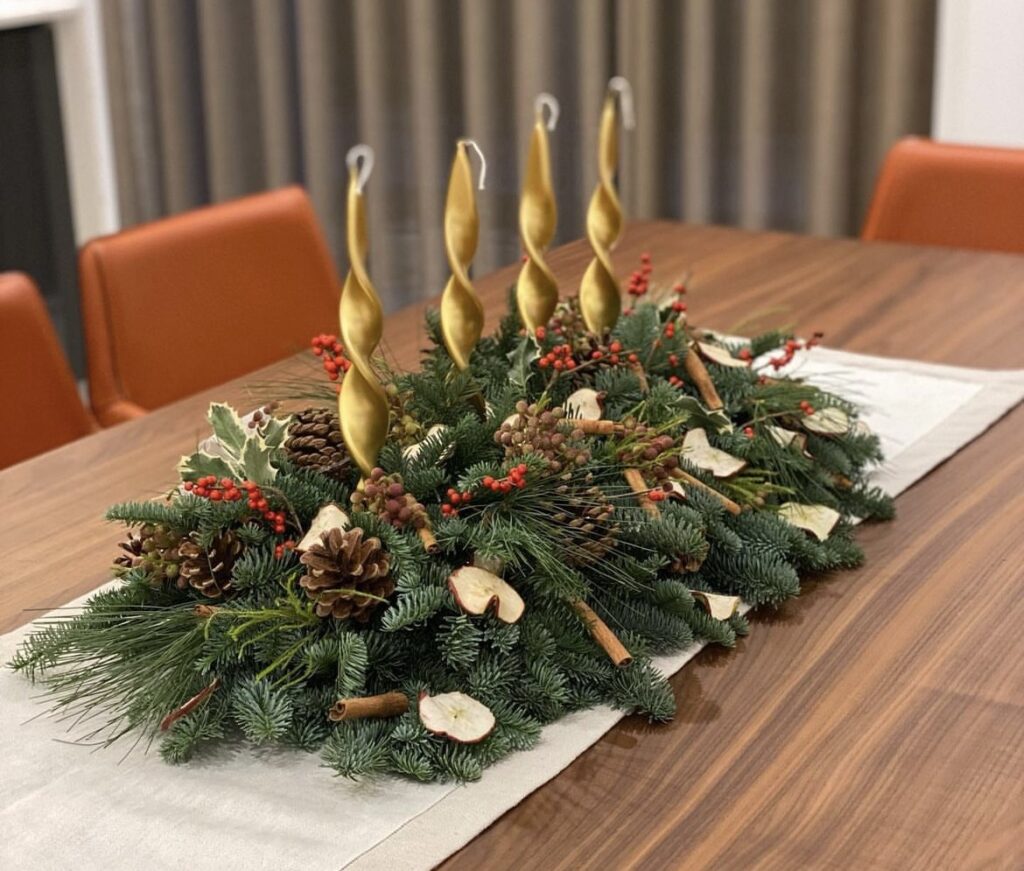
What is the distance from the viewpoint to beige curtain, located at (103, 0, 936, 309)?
9.49ft

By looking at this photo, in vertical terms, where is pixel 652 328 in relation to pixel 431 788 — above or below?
above

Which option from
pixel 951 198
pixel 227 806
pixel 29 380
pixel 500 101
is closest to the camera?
pixel 227 806

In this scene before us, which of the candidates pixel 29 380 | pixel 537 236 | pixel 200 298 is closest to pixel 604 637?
pixel 537 236

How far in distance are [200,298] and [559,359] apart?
2.96ft

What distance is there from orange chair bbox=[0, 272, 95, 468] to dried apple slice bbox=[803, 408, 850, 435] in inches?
35.3

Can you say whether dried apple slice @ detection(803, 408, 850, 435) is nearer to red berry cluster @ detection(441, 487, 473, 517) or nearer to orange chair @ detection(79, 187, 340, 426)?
red berry cluster @ detection(441, 487, 473, 517)

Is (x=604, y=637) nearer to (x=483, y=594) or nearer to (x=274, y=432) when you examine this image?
(x=483, y=594)

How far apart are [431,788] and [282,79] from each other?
2847mm

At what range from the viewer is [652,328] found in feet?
4.00


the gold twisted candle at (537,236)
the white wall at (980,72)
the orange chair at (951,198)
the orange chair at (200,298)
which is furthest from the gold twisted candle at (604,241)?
the white wall at (980,72)

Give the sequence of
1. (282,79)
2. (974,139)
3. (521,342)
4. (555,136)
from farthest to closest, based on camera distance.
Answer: (282,79)
(555,136)
(974,139)
(521,342)

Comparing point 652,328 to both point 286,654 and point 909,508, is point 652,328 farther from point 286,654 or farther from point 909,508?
point 286,654

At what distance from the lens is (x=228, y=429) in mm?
987

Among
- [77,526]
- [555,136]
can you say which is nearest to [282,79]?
[555,136]
